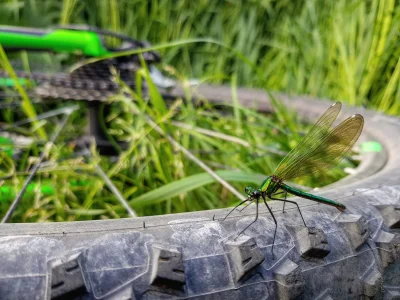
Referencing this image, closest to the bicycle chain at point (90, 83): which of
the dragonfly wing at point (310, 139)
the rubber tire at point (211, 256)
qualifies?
the dragonfly wing at point (310, 139)

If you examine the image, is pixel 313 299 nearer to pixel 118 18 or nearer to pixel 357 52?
pixel 357 52

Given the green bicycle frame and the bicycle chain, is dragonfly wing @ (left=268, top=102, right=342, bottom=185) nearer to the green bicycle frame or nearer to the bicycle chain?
the bicycle chain

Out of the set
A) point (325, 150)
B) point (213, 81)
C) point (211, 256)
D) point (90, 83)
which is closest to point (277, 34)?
point (213, 81)

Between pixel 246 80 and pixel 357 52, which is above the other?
pixel 357 52

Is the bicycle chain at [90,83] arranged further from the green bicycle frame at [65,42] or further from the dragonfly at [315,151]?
the dragonfly at [315,151]

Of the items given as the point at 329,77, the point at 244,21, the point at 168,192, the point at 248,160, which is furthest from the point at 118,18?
the point at 168,192

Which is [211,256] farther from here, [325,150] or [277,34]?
[277,34]
